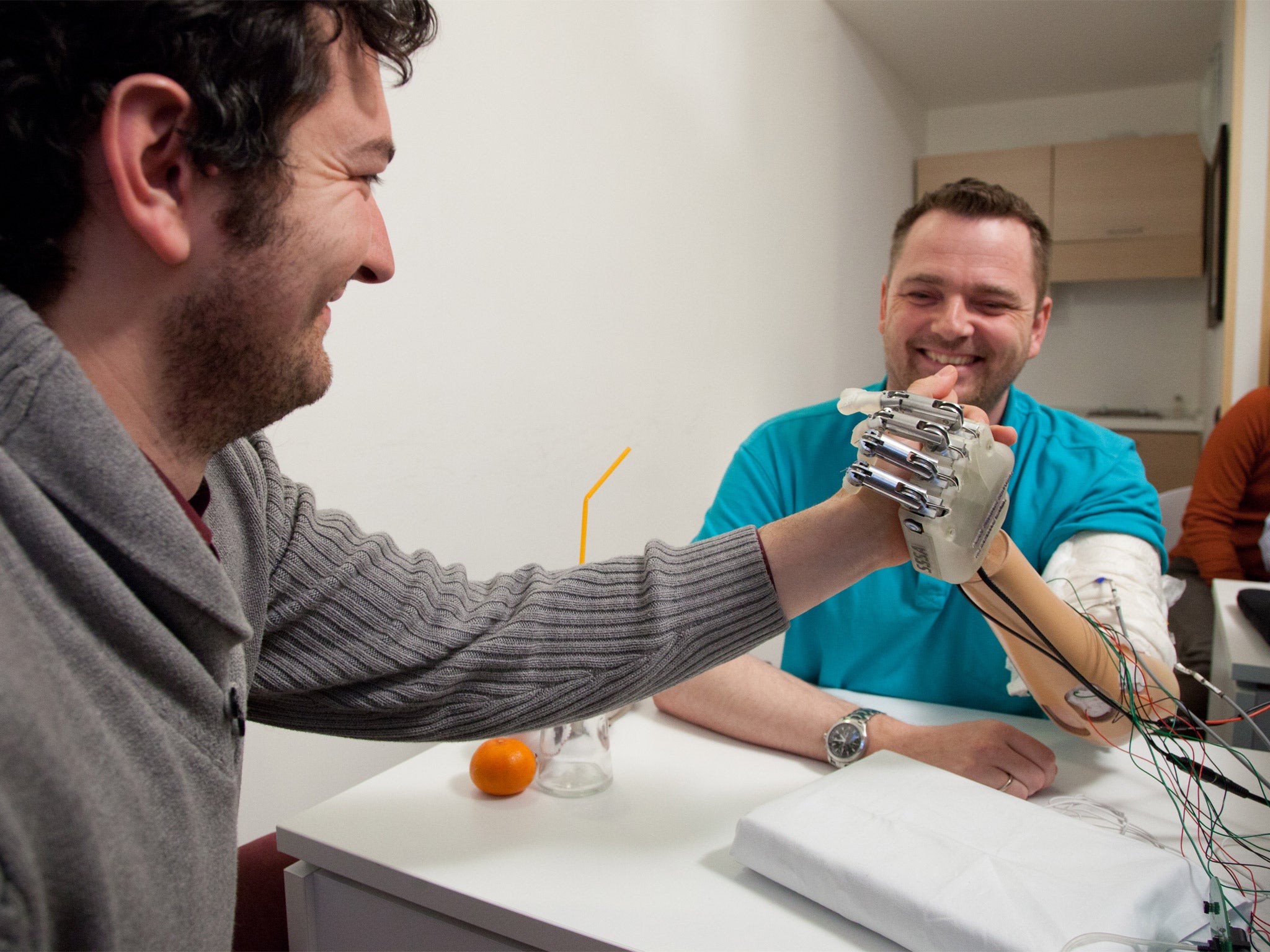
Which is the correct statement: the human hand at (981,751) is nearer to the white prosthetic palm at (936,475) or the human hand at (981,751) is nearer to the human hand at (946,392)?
the white prosthetic palm at (936,475)

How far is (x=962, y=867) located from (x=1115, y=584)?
1.96 ft

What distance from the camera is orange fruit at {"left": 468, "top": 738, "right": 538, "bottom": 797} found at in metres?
0.96

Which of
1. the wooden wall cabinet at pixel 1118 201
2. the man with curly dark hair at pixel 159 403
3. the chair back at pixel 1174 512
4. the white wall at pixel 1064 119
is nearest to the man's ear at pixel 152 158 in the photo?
the man with curly dark hair at pixel 159 403

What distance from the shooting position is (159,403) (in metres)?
0.65

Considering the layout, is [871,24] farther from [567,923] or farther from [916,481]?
[567,923]

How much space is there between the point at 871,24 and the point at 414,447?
334 cm

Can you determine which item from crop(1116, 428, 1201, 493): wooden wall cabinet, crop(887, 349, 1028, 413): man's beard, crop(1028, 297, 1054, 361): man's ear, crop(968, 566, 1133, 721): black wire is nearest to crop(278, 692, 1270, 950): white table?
crop(968, 566, 1133, 721): black wire

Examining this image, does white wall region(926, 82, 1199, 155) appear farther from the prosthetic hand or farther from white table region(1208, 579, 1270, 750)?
the prosthetic hand

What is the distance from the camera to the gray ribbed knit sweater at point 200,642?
48 cm

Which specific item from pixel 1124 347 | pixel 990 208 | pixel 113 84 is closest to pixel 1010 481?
pixel 990 208

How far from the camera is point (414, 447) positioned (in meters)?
1.76

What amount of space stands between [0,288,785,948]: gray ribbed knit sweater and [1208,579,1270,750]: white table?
86 centimetres

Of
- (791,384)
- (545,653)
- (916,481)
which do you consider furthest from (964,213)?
(791,384)

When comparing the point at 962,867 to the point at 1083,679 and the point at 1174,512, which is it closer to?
the point at 1083,679
